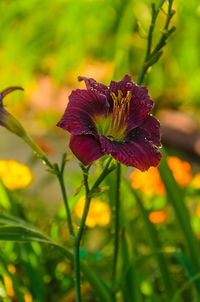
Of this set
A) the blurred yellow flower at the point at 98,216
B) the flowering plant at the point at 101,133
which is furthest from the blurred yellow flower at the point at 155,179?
the flowering plant at the point at 101,133

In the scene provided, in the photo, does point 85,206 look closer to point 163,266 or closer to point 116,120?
point 116,120

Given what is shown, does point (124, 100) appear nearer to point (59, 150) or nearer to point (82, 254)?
point (82, 254)

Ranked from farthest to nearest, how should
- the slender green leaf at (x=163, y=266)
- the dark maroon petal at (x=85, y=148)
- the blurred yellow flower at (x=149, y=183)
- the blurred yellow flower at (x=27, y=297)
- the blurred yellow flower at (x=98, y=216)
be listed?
the blurred yellow flower at (x=149, y=183), the blurred yellow flower at (x=98, y=216), the blurred yellow flower at (x=27, y=297), the slender green leaf at (x=163, y=266), the dark maroon petal at (x=85, y=148)

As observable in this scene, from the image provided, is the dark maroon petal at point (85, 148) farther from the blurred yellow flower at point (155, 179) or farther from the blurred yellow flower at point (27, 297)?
the blurred yellow flower at point (155, 179)

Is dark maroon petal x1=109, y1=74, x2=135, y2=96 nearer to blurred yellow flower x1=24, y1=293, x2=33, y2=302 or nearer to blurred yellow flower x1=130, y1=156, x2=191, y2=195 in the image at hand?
blurred yellow flower x1=24, y1=293, x2=33, y2=302

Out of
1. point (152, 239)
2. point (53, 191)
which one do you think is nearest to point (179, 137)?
point (53, 191)

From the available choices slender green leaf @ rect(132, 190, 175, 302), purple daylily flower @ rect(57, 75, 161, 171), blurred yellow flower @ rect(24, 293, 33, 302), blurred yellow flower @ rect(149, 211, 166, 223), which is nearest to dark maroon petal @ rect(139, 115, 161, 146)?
purple daylily flower @ rect(57, 75, 161, 171)
